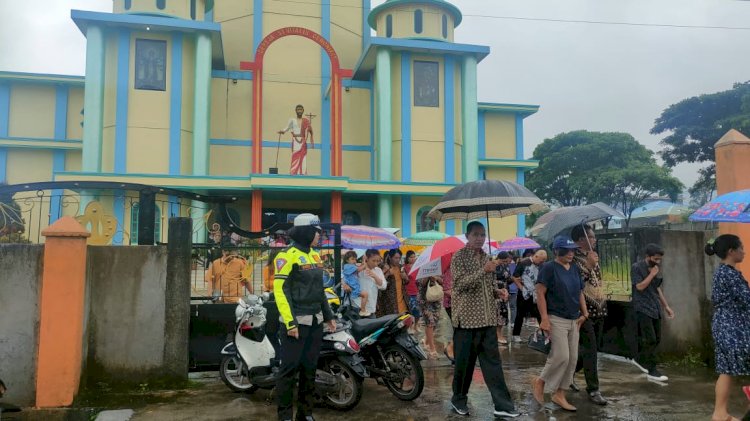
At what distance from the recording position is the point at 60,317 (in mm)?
5887

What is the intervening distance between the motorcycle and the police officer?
1.77 ft

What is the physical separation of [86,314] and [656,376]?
6.61 m

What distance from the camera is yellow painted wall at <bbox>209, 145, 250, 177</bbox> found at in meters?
24.6

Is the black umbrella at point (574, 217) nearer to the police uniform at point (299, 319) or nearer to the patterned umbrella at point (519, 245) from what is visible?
the police uniform at point (299, 319)

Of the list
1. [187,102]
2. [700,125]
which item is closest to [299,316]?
[187,102]

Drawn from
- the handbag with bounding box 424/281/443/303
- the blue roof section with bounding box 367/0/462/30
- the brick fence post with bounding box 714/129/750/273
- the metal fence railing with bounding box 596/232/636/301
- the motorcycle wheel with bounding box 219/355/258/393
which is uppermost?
the blue roof section with bounding box 367/0/462/30

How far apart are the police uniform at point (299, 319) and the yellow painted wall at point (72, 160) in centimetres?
2441

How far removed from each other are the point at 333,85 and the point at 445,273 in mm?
17284

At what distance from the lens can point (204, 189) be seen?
21.7m

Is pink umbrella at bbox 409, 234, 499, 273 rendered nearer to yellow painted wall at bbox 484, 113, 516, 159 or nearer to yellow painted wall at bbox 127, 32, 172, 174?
yellow painted wall at bbox 127, 32, 172, 174

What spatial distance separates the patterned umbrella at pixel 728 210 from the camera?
5340 millimetres

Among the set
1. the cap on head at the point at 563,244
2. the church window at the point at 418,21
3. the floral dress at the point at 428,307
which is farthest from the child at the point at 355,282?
the church window at the point at 418,21

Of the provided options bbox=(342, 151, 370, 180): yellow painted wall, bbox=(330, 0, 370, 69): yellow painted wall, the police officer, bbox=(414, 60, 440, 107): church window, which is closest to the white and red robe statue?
A: bbox=(342, 151, 370, 180): yellow painted wall

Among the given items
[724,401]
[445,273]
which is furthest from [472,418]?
[445,273]
